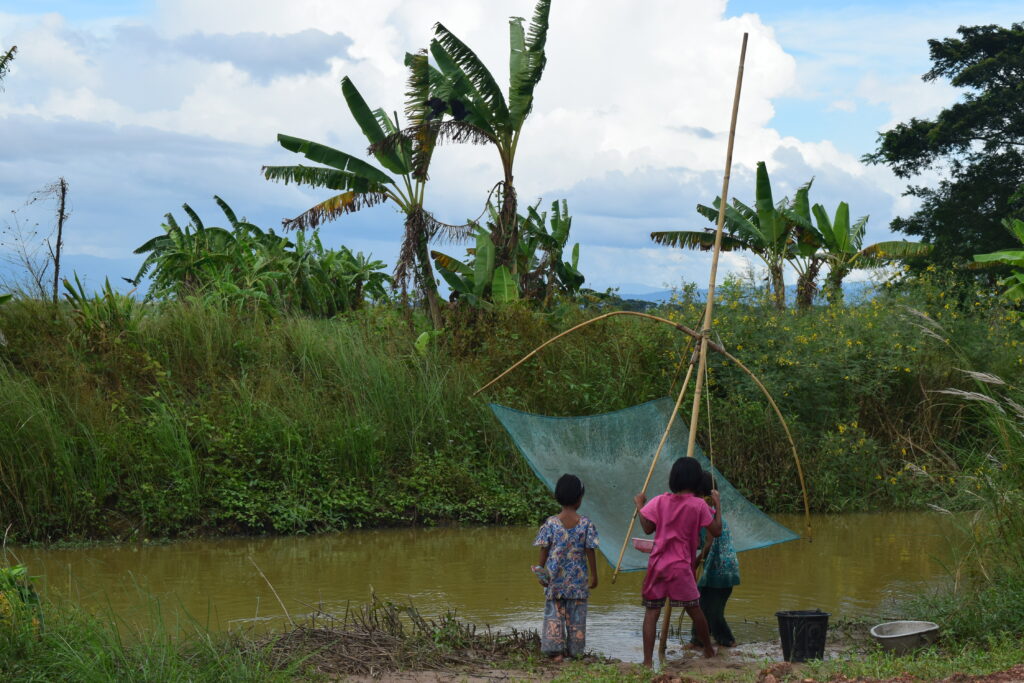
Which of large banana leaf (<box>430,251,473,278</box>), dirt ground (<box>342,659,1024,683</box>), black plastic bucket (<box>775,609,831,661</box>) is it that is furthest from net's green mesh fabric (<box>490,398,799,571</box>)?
large banana leaf (<box>430,251,473,278</box>)

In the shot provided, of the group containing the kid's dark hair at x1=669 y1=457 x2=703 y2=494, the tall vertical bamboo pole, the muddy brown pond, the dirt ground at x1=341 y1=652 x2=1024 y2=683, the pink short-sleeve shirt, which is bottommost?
the muddy brown pond

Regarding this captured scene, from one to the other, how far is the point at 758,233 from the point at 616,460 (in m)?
10.3

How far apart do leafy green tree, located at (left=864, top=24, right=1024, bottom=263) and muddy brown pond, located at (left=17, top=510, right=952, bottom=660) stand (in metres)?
10.7

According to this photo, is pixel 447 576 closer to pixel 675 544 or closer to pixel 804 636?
pixel 675 544

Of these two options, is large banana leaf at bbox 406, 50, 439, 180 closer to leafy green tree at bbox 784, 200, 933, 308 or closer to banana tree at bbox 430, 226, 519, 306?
banana tree at bbox 430, 226, 519, 306

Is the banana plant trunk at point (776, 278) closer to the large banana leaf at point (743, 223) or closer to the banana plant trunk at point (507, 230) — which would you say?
the large banana leaf at point (743, 223)

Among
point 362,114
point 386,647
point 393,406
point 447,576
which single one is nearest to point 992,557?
point 386,647

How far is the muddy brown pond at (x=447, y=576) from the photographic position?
5938 millimetres

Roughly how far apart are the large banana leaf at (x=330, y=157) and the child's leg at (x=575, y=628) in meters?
8.44

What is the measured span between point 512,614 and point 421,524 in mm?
3169

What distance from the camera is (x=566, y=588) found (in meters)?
4.58

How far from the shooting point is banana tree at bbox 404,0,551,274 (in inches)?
465

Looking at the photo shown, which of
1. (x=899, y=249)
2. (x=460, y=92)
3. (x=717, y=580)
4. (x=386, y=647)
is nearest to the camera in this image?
(x=386, y=647)

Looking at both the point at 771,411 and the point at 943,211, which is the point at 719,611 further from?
the point at 943,211
